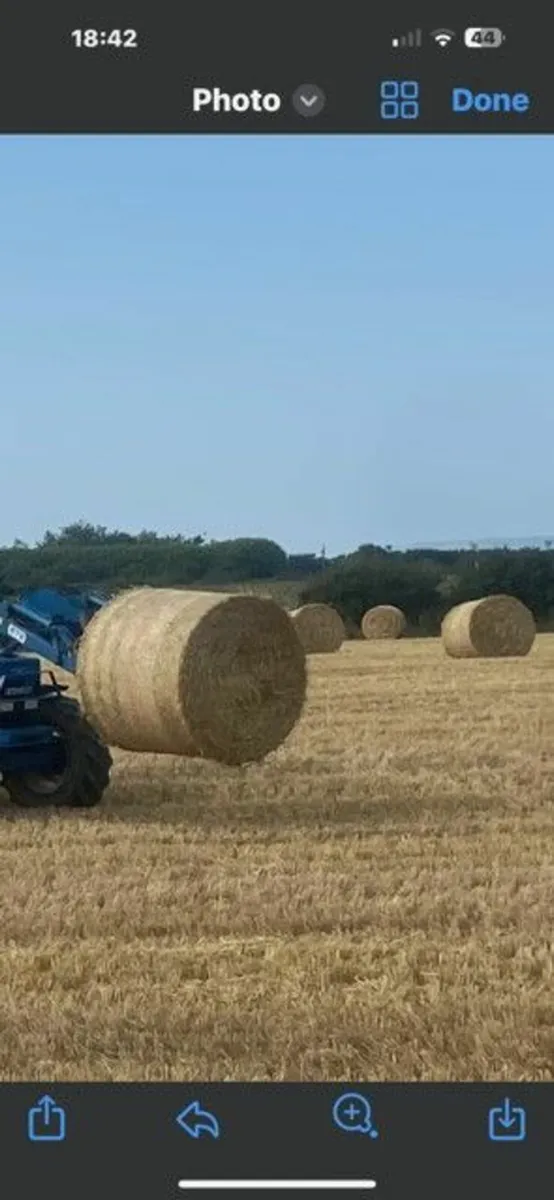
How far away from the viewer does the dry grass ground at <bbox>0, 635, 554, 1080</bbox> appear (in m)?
4.40

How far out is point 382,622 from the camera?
36.6 meters

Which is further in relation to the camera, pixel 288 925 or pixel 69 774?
pixel 69 774
